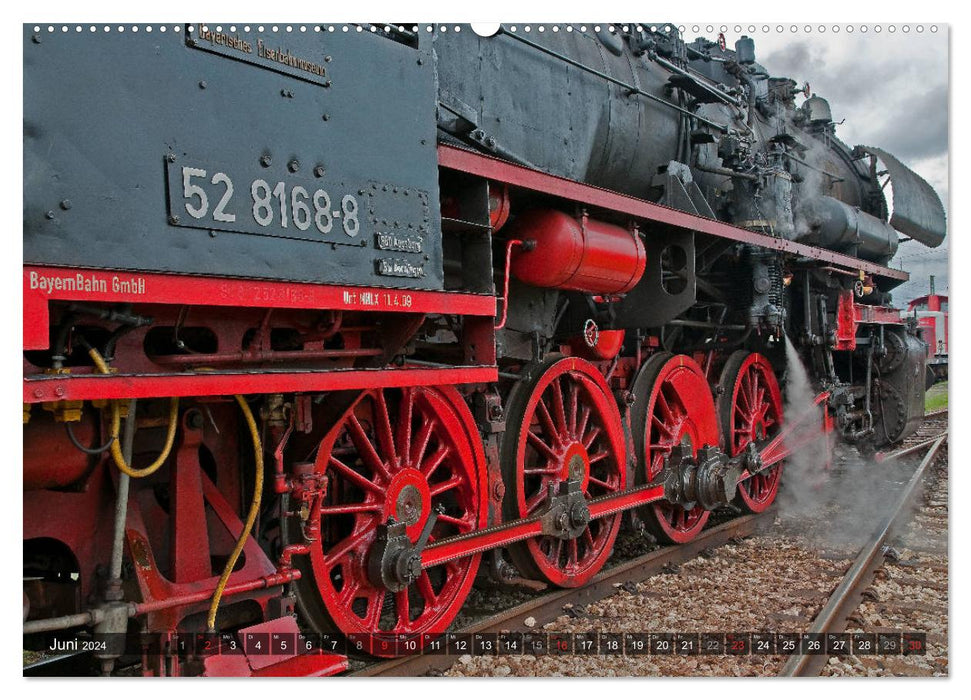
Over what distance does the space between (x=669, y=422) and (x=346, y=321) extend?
334cm

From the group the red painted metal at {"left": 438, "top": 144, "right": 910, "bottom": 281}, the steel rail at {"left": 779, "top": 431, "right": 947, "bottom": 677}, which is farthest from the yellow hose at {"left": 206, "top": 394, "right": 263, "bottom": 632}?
the steel rail at {"left": 779, "top": 431, "right": 947, "bottom": 677}

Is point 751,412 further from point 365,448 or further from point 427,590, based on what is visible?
point 365,448

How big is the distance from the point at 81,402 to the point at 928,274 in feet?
16.4

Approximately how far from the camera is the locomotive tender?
2197 mm

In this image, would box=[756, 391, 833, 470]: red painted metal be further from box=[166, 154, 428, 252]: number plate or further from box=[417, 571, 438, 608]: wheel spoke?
box=[166, 154, 428, 252]: number plate

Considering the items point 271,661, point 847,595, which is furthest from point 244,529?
point 847,595

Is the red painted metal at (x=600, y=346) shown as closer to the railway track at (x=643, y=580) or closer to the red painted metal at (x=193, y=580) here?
the railway track at (x=643, y=580)

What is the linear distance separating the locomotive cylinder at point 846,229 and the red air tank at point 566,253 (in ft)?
12.0

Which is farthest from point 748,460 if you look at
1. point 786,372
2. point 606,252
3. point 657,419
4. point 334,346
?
point 334,346

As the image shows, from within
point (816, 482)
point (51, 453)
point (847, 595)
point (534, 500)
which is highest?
point (51, 453)

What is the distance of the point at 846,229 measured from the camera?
7844 mm

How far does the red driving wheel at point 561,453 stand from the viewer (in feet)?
14.2

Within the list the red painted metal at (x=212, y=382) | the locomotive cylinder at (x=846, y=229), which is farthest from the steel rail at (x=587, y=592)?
the locomotive cylinder at (x=846, y=229)

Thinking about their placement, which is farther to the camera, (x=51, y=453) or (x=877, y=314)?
(x=877, y=314)
